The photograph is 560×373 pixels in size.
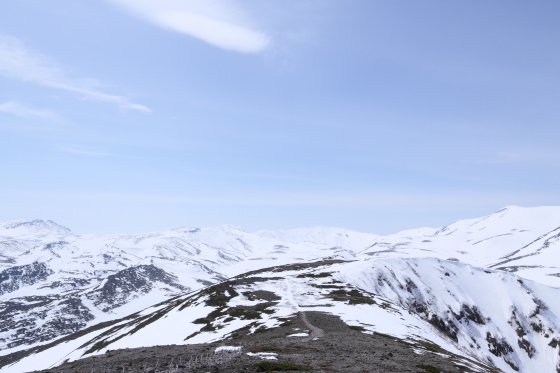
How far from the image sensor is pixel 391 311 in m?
76.9

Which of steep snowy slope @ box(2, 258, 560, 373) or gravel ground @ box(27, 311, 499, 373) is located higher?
gravel ground @ box(27, 311, 499, 373)

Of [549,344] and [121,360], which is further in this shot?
[549,344]

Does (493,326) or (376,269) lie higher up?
(376,269)

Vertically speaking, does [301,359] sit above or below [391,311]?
above

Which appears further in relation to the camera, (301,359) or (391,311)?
(391,311)

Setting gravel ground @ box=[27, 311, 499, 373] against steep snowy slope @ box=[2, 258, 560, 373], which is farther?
steep snowy slope @ box=[2, 258, 560, 373]

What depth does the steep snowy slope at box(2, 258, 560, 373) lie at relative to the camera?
6638 cm

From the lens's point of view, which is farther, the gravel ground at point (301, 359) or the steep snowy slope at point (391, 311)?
the steep snowy slope at point (391, 311)

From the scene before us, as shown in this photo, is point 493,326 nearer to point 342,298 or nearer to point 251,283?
point 342,298

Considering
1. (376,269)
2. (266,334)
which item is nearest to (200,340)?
(266,334)

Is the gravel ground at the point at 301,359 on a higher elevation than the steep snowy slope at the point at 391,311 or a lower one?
higher

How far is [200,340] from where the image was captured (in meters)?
54.2

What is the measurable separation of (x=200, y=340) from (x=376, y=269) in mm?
Result: 96820

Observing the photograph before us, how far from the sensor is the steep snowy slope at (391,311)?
218 ft
